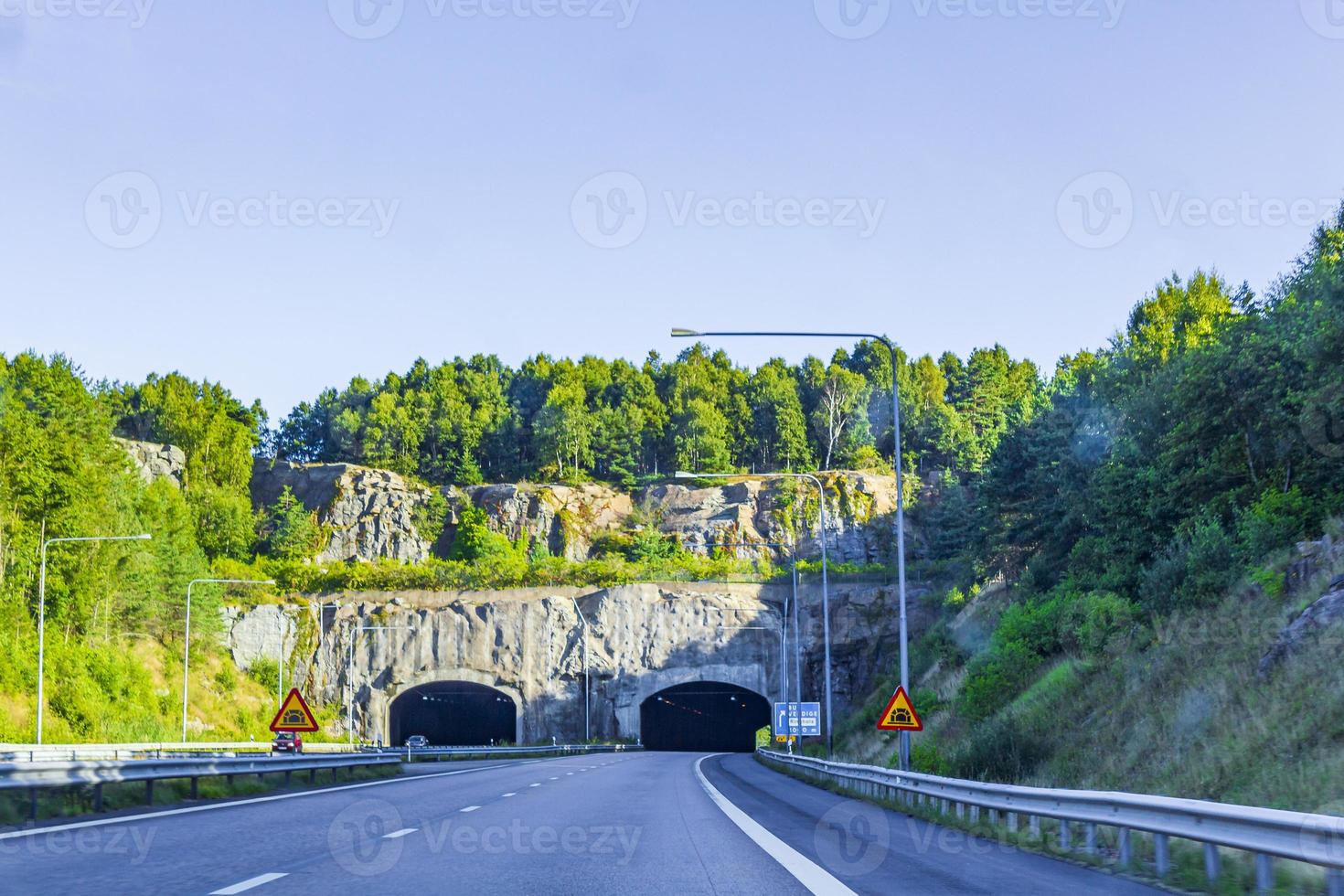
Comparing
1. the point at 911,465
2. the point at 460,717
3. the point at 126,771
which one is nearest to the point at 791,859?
the point at 126,771

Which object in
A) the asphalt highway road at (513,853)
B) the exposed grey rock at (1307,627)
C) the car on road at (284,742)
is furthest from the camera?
the car on road at (284,742)

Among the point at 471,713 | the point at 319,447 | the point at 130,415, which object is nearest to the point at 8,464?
the point at 471,713

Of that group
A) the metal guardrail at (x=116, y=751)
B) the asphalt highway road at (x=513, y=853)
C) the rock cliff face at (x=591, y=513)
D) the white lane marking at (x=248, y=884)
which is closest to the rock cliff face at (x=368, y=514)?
the rock cliff face at (x=591, y=513)

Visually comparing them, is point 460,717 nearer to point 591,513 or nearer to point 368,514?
point 368,514

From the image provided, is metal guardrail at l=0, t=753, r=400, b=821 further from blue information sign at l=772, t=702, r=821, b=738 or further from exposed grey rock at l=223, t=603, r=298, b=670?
exposed grey rock at l=223, t=603, r=298, b=670

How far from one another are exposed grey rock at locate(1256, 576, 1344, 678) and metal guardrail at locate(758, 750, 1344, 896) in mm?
6691

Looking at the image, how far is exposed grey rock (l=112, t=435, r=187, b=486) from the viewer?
115375mm

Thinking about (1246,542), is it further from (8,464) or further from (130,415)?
(130,415)

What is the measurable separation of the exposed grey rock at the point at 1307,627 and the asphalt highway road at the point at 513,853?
7.36m

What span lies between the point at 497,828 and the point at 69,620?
64.4 m

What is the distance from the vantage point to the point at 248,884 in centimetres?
873

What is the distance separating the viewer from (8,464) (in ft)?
219

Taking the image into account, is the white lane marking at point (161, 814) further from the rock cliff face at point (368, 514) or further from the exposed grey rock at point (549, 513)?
the rock cliff face at point (368, 514)

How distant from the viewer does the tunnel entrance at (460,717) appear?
104938 mm
